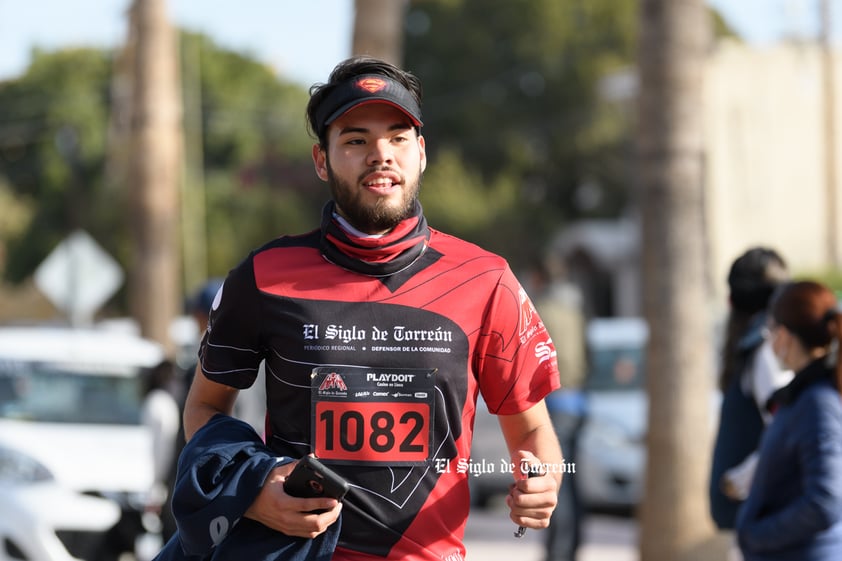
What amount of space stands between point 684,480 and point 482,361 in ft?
20.2

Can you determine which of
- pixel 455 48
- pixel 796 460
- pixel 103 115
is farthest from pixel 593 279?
pixel 796 460

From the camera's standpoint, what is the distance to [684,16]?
9.25 metres

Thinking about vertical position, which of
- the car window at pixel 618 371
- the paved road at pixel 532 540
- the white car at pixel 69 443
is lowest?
the paved road at pixel 532 540

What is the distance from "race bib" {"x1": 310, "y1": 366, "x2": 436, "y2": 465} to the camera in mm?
3383

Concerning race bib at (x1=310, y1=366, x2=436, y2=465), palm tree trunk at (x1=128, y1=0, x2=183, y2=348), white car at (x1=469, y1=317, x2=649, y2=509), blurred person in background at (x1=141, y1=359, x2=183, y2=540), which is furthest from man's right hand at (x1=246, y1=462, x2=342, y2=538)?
palm tree trunk at (x1=128, y1=0, x2=183, y2=348)

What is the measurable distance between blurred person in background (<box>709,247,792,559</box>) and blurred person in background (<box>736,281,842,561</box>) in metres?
0.47

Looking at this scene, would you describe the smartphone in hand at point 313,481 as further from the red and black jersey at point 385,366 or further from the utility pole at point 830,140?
the utility pole at point 830,140

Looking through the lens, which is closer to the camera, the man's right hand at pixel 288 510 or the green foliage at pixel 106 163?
the man's right hand at pixel 288 510

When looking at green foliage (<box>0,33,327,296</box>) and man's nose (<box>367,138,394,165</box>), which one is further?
green foliage (<box>0,33,327,296</box>)

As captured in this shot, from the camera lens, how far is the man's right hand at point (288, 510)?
3.26 metres

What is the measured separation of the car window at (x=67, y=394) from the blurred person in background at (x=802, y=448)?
272 inches

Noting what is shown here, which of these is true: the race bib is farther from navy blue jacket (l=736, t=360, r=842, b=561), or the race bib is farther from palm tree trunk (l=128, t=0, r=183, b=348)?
palm tree trunk (l=128, t=0, r=183, b=348)

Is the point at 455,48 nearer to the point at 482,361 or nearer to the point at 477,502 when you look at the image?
the point at 477,502

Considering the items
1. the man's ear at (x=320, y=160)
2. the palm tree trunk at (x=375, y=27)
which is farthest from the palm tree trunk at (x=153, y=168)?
the man's ear at (x=320, y=160)
